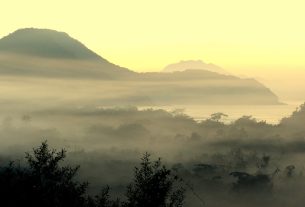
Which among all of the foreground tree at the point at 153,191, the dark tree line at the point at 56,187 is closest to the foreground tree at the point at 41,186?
the dark tree line at the point at 56,187

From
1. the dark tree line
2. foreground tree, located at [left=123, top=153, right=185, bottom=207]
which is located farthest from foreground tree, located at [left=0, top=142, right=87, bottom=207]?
foreground tree, located at [left=123, top=153, right=185, bottom=207]

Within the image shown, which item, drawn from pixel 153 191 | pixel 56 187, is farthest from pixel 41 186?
pixel 153 191

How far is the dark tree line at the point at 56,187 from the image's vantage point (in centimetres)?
8500

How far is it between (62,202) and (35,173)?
596 centimetres

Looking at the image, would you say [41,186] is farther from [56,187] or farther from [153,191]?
[153,191]

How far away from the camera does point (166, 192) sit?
→ 94.9 metres

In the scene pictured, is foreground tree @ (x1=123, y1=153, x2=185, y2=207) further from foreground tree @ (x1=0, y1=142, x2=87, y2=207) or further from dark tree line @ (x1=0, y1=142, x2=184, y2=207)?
foreground tree @ (x1=0, y1=142, x2=87, y2=207)

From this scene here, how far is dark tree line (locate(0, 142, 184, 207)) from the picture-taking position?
85.0 m

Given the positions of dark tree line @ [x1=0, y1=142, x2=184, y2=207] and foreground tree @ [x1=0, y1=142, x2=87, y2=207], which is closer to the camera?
foreground tree @ [x1=0, y1=142, x2=87, y2=207]

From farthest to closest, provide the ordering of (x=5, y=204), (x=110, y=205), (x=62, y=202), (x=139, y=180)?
1. (x=110, y=205)
2. (x=139, y=180)
3. (x=62, y=202)
4. (x=5, y=204)

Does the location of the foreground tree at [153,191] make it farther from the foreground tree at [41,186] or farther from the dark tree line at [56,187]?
the foreground tree at [41,186]

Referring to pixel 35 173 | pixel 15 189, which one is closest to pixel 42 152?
pixel 35 173

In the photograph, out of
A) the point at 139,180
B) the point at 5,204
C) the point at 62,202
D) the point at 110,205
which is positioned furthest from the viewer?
the point at 110,205

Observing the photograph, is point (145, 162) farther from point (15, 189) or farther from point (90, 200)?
point (15, 189)
